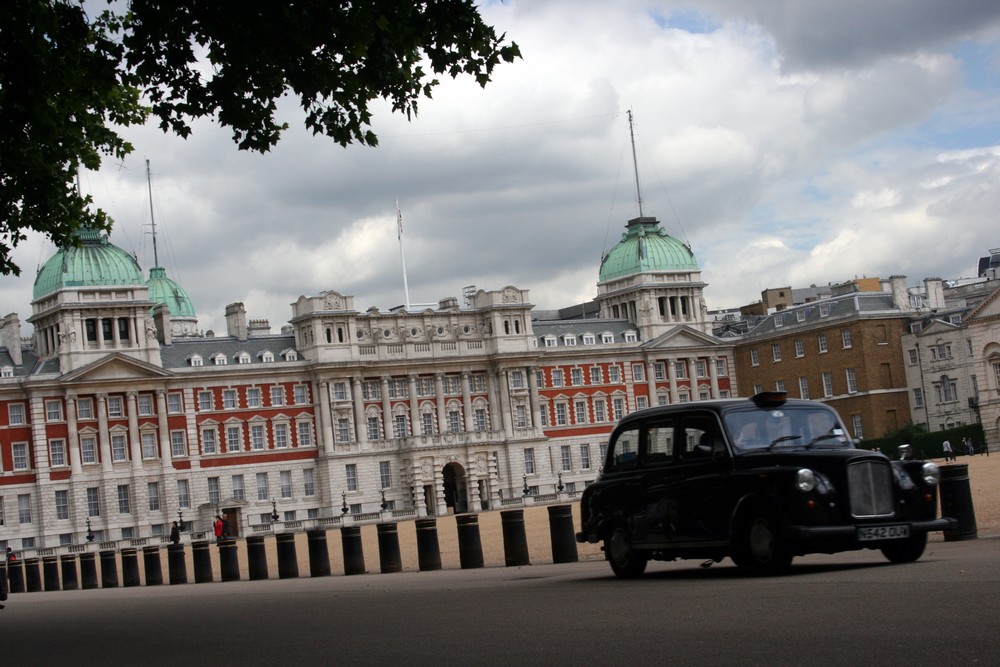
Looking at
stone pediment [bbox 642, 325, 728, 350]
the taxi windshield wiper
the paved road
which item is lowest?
the paved road

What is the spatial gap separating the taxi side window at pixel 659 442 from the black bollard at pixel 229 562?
59.1 feet

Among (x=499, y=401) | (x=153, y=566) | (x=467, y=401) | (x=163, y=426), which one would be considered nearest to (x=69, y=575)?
(x=153, y=566)

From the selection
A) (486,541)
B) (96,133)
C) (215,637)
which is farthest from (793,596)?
(486,541)

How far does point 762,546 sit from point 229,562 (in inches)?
812

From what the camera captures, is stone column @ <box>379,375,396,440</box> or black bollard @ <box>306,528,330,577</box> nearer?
black bollard @ <box>306,528,330,577</box>

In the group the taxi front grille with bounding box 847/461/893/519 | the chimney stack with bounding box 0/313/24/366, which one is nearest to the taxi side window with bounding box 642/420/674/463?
the taxi front grille with bounding box 847/461/893/519

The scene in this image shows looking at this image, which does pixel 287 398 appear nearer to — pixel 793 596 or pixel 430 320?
pixel 430 320

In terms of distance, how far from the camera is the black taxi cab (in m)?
16.4

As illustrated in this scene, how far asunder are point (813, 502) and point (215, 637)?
22.4 ft

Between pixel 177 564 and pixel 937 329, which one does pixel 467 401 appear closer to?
pixel 937 329

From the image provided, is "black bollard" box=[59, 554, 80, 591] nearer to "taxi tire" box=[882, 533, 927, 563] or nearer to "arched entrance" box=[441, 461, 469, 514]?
"taxi tire" box=[882, 533, 927, 563]

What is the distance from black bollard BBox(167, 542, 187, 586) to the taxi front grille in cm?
2339

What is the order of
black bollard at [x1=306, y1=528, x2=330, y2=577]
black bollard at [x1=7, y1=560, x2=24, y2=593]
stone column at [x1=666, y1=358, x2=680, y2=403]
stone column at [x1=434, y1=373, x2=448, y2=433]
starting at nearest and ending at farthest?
black bollard at [x1=306, y1=528, x2=330, y2=577]
black bollard at [x1=7, y1=560, x2=24, y2=593]
stone column at [x1=434, y1=373, x2=448, y2=433]
stone column at [x1=666, y1=358, x2=680, y2=403]

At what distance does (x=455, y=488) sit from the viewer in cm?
10056
